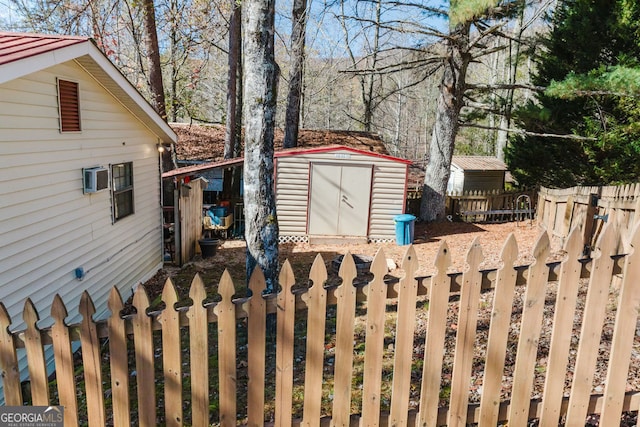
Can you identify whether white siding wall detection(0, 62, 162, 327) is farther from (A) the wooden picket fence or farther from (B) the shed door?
(B) the shed door

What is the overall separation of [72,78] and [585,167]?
1473cm

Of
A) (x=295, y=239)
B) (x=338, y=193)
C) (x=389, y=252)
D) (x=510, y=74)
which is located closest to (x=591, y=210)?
(x=389, y=252)

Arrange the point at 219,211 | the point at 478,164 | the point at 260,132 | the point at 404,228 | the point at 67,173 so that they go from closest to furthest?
1. the point at 260,132
2. the point at 67,173
3. the point at 404,228
4. the point at 219,211
5. the point at 478,164

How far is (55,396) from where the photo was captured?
398cm

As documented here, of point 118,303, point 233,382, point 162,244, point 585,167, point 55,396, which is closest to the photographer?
point 118,303

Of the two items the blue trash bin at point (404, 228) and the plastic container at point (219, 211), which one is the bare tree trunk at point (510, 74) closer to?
the blue trash bin at point (404, 228)

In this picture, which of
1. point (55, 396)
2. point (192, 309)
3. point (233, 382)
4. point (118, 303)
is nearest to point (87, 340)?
point (118, 303)

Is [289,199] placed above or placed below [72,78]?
below

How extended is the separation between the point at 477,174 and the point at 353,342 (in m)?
20.7

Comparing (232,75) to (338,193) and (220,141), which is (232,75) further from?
(338,193)

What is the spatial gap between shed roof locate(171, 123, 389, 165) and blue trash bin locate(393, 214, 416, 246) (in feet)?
20.8

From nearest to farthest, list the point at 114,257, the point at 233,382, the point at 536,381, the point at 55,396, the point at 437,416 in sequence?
the point at 233,382 < the point at 437,416 < the point at 536,381 < the point at 55,396 < the point at 114,257

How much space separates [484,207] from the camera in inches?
594

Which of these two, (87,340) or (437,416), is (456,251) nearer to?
(437,416)
